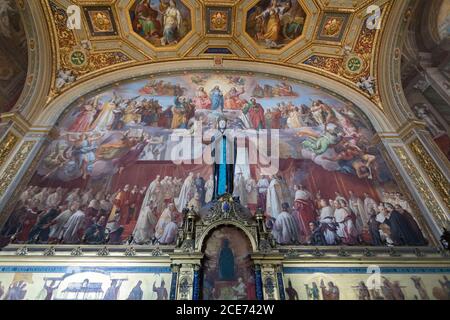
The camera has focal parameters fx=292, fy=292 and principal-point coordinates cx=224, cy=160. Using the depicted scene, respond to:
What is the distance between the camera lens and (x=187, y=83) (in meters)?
11.5

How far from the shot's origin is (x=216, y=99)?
10.8 m

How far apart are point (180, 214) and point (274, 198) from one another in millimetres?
2498

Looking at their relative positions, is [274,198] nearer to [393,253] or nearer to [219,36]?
[393,253]

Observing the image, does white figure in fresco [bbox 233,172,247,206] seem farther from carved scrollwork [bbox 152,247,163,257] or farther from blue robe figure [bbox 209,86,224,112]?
blue robe figure [bbox 209,86,224,112]

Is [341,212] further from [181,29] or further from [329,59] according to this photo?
[181,29]

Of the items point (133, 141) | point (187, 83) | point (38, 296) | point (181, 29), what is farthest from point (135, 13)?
point (38, 296)

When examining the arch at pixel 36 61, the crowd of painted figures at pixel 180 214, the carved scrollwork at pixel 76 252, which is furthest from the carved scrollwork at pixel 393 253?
the arch at pixel 36 61

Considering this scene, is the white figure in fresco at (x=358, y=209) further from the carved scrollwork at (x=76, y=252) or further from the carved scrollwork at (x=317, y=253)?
the carved scrollwork at (x=76, y=252)

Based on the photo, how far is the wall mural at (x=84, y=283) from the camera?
A: 5711 millimetres

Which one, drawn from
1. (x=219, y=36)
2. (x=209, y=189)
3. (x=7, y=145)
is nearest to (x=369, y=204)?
(x=209, y=189)

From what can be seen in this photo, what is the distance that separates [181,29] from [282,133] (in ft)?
19.1

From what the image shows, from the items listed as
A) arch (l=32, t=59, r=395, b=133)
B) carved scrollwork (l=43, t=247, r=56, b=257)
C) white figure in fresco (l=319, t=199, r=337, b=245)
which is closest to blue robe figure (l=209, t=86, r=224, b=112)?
arch (l=32, t=59, r=395, b=133)

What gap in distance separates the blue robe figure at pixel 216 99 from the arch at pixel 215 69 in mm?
1420
